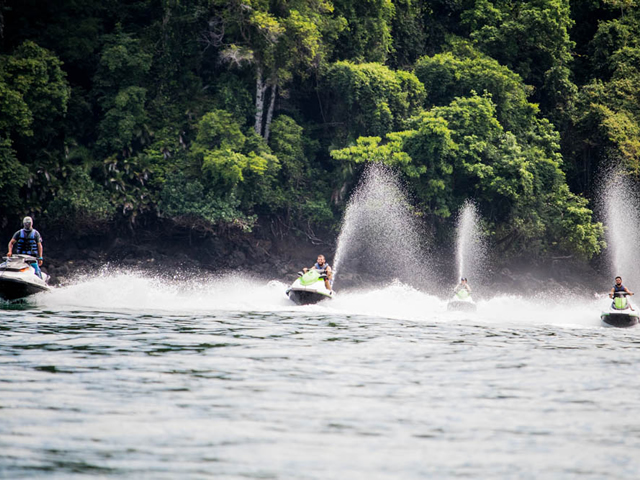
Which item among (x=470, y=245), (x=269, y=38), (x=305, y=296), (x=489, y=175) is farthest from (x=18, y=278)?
(x=470, y=245)

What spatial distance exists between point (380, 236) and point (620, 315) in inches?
644

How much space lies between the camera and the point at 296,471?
22.8 ft

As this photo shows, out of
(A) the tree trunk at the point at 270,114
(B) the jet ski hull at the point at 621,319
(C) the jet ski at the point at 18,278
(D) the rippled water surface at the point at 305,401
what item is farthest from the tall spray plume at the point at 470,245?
(C) the jet ski at the point at 18,278

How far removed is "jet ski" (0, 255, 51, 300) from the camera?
1912cm

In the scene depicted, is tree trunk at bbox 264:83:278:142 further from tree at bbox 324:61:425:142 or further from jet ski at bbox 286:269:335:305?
jet ski at bbox 286:269:335:305

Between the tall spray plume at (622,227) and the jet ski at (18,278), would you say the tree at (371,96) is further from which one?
the jet ski at (18,278)

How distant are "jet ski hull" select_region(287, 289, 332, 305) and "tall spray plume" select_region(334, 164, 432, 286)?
529 inches

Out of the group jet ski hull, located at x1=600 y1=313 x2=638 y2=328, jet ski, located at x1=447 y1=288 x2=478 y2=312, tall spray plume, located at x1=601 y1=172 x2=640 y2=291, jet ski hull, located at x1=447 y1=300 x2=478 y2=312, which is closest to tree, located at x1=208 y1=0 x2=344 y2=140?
jet ski, located at x1=447 y1=288 x2=478 y2=312

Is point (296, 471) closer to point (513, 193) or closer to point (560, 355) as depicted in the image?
point (560, 355)

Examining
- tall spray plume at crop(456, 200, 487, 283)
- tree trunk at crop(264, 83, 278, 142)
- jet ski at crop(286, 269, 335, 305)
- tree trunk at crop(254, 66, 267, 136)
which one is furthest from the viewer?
tree trunk at crop(264, 83, 278, 142)

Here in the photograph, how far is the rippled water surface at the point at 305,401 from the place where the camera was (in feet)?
23.6

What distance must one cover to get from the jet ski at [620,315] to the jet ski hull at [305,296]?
7.34 meters

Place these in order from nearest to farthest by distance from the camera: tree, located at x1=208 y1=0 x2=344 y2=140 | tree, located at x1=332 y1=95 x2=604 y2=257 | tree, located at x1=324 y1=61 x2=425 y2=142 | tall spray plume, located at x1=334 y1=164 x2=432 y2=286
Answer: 1. tree, located at x1=208 y1=0 x2=344 y2=140
2. tree, located at x1=332 y1=95 x2=604 y2=257
3. tall spray plume, located at x1=334 y1=164 x2=432 y2=286
4. tree, located at x1=324 y1=61 x2=425 y2=142

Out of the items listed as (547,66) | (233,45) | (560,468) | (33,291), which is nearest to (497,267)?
(547,66)
